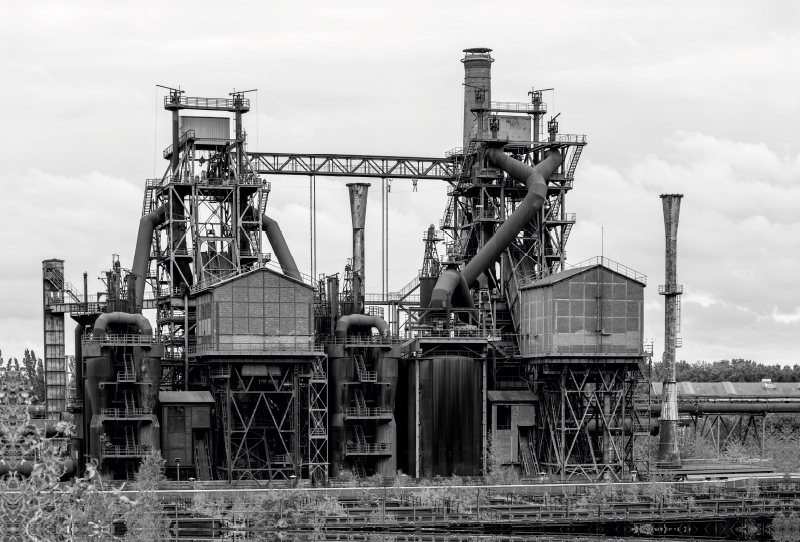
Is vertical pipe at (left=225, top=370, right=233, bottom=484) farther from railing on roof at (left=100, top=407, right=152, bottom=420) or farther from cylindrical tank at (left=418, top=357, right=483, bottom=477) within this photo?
cylindrical tank at (left=418, top=357, right=483, bottom=477)

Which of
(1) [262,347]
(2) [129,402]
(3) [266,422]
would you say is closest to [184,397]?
(2) [129,402]

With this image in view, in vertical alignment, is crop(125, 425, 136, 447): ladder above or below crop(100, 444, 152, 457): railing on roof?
above

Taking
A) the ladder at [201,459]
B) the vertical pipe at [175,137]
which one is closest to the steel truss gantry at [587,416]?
the ladder at [201,459]

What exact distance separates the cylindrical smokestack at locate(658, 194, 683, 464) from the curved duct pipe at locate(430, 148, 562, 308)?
7.71 meters

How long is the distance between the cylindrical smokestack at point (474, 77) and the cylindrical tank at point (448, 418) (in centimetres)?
1962

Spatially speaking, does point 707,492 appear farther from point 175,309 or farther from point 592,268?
point 175,309

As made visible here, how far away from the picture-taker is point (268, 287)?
80062 millimetres

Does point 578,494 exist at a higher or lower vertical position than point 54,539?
lower

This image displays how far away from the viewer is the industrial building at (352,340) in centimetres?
8006

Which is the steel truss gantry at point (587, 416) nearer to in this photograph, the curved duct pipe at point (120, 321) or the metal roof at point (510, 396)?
the metal roof at point (510, 396)

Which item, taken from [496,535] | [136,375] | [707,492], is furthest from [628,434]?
[136,375]

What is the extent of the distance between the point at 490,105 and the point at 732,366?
289ft

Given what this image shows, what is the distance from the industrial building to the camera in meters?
80.1

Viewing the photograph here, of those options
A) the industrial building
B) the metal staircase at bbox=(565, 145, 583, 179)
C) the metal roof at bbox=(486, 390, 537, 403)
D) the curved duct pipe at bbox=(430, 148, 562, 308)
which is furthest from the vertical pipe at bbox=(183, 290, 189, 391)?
the metal staircase at bbox=(565, 145, 583, 179)
